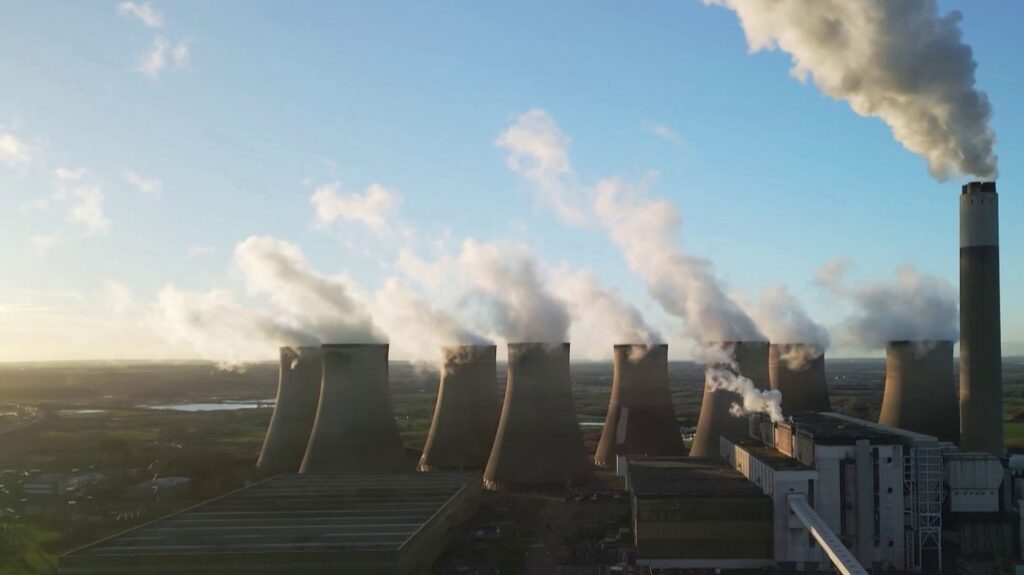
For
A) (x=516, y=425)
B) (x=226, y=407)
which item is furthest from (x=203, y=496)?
(x=226, y=407)

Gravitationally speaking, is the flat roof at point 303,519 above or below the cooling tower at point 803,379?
below

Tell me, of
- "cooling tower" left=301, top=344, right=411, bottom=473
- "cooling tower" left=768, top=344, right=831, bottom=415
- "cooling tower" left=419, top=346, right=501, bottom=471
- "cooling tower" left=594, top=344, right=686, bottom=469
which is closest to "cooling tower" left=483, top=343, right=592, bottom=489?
"cooling tower" left=419, top=346, right=501, bottom=471

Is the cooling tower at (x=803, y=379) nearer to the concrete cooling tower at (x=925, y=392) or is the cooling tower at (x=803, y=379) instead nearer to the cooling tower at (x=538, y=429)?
the concrete cooling tower at (x=925, y=392)

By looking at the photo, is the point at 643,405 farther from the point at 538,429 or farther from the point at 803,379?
the point at 803,379

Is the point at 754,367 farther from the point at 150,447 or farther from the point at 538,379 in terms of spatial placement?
the point at 150,447

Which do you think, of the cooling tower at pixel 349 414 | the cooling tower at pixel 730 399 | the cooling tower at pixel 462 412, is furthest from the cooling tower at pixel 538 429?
the cooling tower at pixel 730 399

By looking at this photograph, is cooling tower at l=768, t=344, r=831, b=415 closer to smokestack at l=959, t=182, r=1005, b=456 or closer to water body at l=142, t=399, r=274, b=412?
smokestack at l=959, t=182, r=1005, b=456
